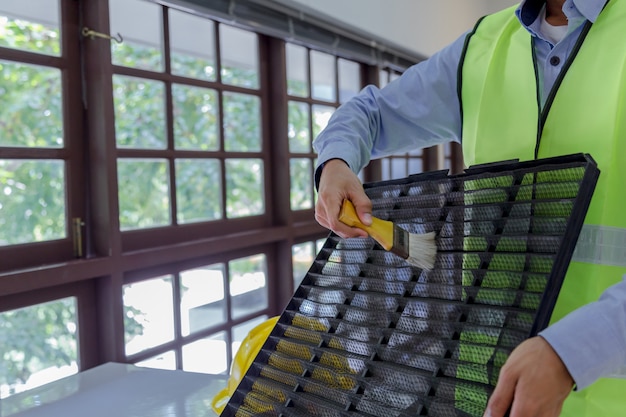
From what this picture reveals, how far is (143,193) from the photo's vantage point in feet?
7.48

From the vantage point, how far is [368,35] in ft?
10.8

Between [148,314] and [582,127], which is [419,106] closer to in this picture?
[582,127]

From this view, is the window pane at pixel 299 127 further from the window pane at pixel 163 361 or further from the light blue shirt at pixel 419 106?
the light blue shirt at pixel 419 106

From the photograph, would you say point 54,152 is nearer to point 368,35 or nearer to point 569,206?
point 569,206

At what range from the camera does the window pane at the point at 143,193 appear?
222cm

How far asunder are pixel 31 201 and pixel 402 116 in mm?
1370

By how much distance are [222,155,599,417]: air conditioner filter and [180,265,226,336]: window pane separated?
1659 millimetres

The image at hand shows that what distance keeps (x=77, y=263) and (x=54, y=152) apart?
1.21ft

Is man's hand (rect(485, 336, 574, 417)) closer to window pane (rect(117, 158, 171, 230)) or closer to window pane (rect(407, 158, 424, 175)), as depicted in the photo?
window pane (rect(117, 158, 171, 230))

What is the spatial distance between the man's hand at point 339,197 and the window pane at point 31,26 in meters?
1.41

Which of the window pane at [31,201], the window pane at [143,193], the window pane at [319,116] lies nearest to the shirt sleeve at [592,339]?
the window pane at [31,201]

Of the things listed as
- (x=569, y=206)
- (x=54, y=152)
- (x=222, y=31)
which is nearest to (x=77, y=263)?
(x=54, y=152)

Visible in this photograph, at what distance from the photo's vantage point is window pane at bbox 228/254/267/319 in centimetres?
274

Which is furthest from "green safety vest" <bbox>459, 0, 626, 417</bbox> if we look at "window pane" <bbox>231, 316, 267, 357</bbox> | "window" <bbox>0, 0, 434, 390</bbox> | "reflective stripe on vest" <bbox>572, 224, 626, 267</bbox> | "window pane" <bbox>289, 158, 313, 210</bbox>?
"window pane" <bbox>289, 158, 313, 210</bbox>
